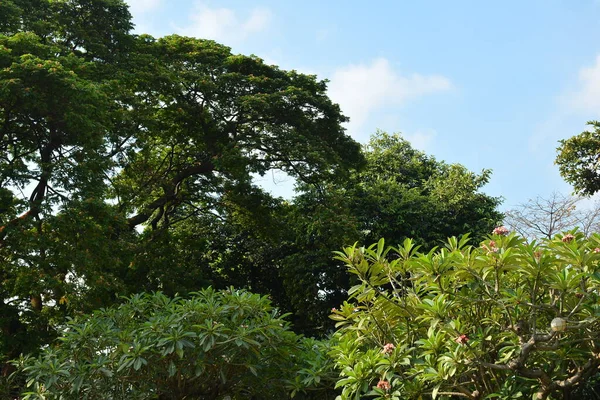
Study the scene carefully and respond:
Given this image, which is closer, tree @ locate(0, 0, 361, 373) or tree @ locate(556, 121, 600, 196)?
tree @ locate(0, 0, 361, 373)

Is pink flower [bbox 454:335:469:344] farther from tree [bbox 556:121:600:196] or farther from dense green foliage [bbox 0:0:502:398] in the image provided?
tree [bbox 556:121:600:196]

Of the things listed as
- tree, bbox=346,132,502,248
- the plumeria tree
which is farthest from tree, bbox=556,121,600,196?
the plumeria tree

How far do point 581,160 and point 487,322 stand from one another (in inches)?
417

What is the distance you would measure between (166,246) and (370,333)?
277 inches

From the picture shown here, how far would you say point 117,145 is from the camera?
1024 cm

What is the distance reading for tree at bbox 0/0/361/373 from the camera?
7773 mm

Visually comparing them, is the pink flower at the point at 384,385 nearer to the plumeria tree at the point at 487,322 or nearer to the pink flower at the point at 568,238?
the plumeria tree at the point at 487,322

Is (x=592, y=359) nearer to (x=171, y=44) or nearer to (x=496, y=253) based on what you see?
(x=496, y=253)

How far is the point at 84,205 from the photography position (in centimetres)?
780

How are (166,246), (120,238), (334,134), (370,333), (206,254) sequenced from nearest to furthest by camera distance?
(370,333) < (120,238) < (166,246) < (334,134) < (206,254)

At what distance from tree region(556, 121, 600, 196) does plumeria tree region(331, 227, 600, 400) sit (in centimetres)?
982

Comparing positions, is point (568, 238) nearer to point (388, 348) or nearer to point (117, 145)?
point (388, 348)

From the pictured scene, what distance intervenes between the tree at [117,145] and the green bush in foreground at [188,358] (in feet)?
7.01

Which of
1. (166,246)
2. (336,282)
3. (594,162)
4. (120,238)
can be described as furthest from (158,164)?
(594,162)
